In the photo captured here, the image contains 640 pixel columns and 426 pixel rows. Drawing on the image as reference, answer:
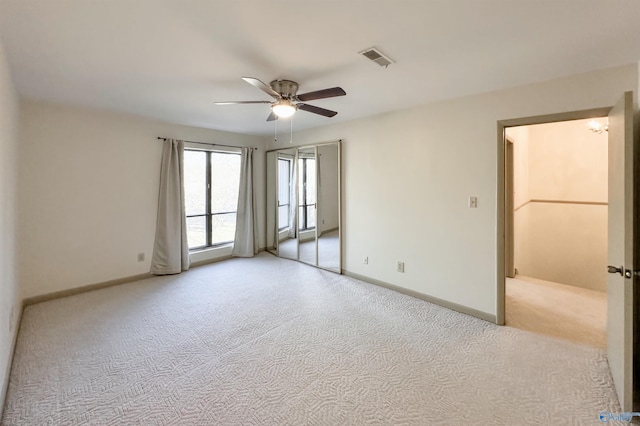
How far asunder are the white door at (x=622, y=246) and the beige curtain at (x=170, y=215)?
5044mm

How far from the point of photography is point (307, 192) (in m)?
5.27

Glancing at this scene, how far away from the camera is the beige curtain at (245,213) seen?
5.61 m

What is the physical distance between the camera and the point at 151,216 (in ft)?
14.7

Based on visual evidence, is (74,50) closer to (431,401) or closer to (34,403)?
(34,403)

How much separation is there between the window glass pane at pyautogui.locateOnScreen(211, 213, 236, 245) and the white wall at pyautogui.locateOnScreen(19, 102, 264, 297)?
46.3 inches

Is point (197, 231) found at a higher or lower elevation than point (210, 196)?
lower

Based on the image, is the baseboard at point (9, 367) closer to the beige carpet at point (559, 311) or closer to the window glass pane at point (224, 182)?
the window glass pane at point (224, 182)

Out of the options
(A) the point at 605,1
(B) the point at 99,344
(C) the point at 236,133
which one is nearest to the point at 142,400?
(B) the point at 99,344

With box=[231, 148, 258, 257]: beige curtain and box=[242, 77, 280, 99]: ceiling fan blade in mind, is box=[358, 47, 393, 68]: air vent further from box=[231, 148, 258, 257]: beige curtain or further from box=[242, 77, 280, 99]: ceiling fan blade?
box=[231, 148, 258, 257]: beige curtain

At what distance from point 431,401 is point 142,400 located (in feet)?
6.34

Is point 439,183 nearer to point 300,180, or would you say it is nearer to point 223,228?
point 300,180

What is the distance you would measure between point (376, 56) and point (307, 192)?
3244mm

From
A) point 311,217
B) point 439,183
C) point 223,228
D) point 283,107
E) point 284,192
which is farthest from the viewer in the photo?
point 284,192

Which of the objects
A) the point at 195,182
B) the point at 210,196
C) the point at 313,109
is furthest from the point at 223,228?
the point at 313,109
